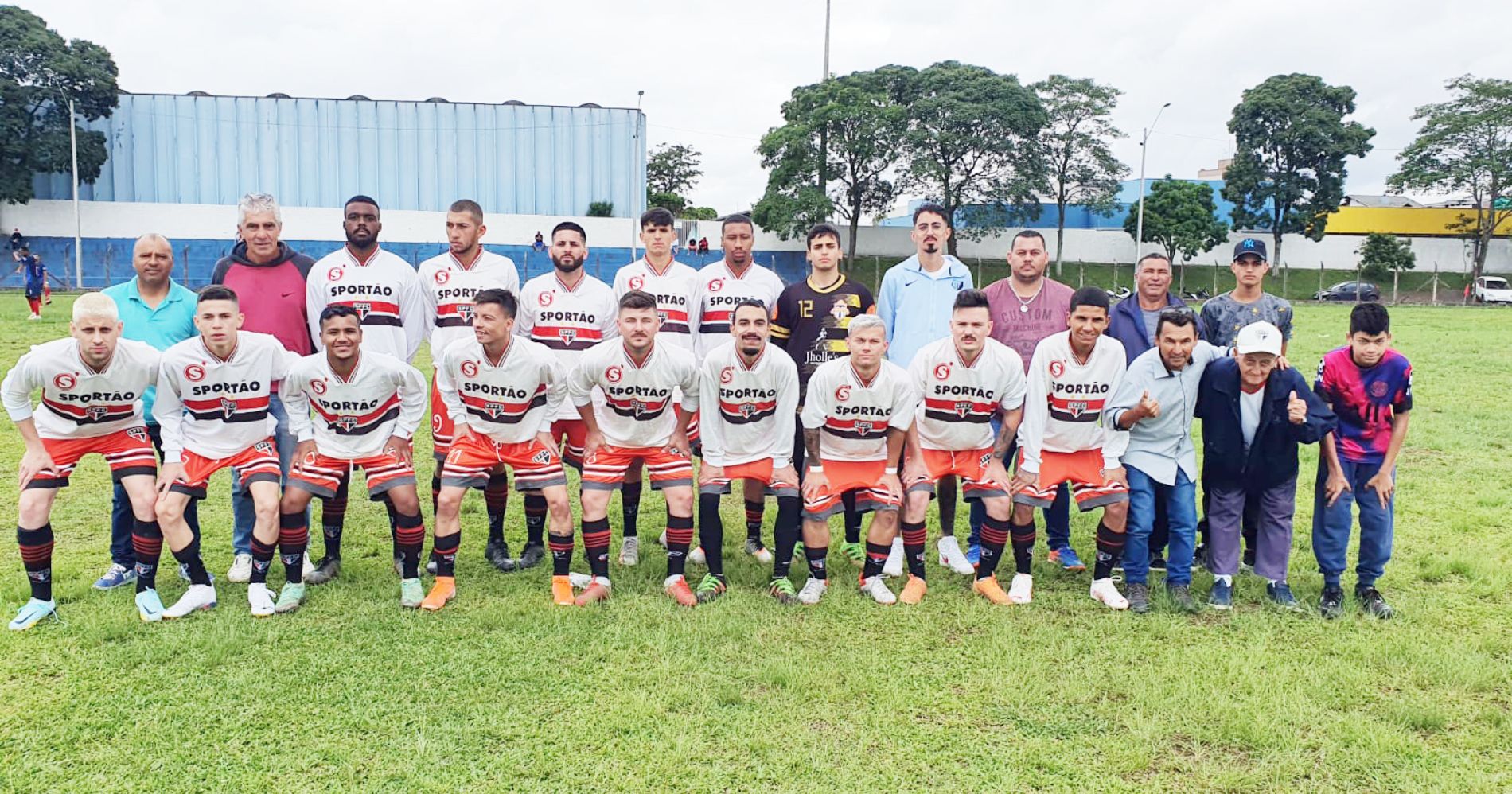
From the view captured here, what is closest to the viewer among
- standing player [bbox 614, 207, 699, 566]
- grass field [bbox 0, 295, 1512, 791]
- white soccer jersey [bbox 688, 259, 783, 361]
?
grass field [bbox 0, 295, 1512, 791]

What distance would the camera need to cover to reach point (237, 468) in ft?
18.2

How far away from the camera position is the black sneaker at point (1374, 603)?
5355mm

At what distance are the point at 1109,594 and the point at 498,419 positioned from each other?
3.89m

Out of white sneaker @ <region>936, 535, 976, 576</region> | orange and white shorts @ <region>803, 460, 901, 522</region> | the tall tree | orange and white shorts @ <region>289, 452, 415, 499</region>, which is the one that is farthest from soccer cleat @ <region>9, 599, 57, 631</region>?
the tall tree

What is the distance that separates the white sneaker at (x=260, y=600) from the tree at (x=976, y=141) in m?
41.6

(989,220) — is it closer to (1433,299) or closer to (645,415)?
(1433,299)

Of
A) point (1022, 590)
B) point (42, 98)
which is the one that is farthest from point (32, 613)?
point (42, 98)

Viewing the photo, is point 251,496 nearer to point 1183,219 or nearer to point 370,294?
point 370,294

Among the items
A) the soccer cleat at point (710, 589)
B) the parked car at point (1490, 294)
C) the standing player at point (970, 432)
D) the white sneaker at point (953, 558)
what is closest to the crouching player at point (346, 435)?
the soccer cleat at point (710, 589)

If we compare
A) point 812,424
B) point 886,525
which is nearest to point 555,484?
point 812,424

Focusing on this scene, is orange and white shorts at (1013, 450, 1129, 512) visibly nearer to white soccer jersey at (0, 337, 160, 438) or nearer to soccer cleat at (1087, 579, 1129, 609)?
soccer cleat at (1087, 579, 1129, 609)

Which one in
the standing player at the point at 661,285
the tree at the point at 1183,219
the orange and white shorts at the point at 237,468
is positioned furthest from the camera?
the tree at the point at 1183,219

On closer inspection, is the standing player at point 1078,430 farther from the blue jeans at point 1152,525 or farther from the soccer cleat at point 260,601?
the soccer cleat at point 260,601

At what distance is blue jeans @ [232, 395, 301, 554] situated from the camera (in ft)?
19.7
